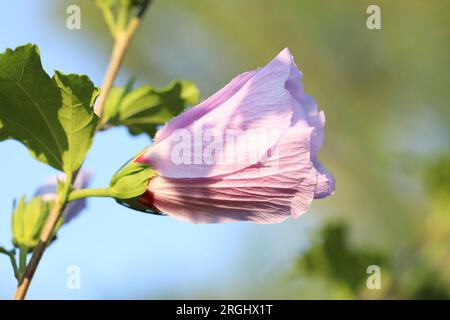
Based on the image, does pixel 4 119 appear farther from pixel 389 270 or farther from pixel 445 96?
pixel 445 96

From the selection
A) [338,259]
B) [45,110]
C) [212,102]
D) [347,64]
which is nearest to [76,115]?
[45,110]

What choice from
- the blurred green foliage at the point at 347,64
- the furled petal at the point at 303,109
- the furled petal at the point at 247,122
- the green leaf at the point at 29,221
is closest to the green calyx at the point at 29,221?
the green leaf at the point at 29,221

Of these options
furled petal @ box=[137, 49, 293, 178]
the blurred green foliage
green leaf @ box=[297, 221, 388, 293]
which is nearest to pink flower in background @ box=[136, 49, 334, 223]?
furled petal @ box=[137, 49, 293, 178]

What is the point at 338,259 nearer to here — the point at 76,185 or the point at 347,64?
the point at 76,185

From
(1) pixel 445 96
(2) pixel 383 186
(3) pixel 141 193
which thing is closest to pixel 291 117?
(3) pixel 141 193

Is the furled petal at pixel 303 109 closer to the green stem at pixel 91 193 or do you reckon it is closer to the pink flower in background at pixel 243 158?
the pink flower in background at pixel 243 158

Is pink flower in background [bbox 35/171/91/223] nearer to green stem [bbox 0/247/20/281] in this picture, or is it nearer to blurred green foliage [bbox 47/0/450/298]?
green stem [bbox 0/247/20/281]
